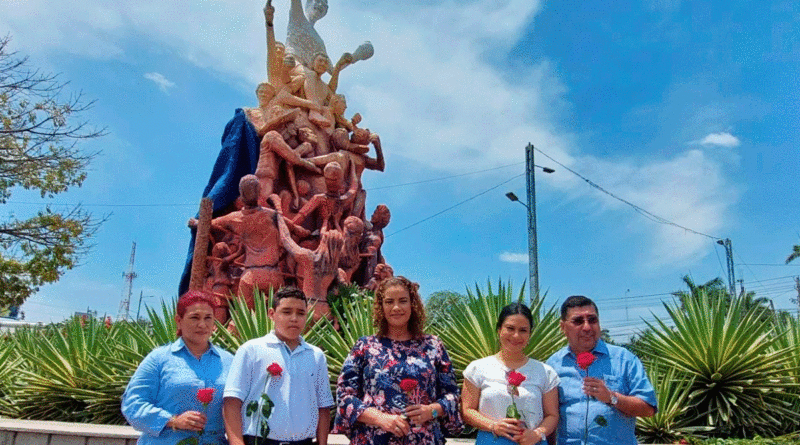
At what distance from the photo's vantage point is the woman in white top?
276 centimetres

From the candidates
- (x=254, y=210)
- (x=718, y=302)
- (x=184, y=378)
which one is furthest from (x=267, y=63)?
(x=184, y=378)

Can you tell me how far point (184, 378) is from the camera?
2.81m

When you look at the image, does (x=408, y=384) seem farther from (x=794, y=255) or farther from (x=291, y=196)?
(x=794, y=255)

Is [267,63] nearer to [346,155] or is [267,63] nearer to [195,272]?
[346,155]

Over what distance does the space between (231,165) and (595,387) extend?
796cm

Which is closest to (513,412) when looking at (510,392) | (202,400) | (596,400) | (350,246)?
(510,392)

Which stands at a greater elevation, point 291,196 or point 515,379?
point 291,196

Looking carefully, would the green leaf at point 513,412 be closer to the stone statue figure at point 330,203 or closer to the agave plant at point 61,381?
the agave plant at point 61,381

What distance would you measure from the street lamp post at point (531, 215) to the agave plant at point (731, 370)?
5665mm

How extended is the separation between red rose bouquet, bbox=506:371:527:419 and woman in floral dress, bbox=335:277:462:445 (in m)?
0.29

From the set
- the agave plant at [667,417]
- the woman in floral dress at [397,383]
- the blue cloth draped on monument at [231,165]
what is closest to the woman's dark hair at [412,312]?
the woman in floral dress at [397,383]

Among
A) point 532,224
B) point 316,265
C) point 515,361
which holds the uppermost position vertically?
point 532,224

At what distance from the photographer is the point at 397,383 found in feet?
9.30

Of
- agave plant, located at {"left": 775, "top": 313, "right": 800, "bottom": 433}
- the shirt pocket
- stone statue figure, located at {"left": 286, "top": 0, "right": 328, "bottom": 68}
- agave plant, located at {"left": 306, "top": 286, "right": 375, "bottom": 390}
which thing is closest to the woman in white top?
the shirt pocket
